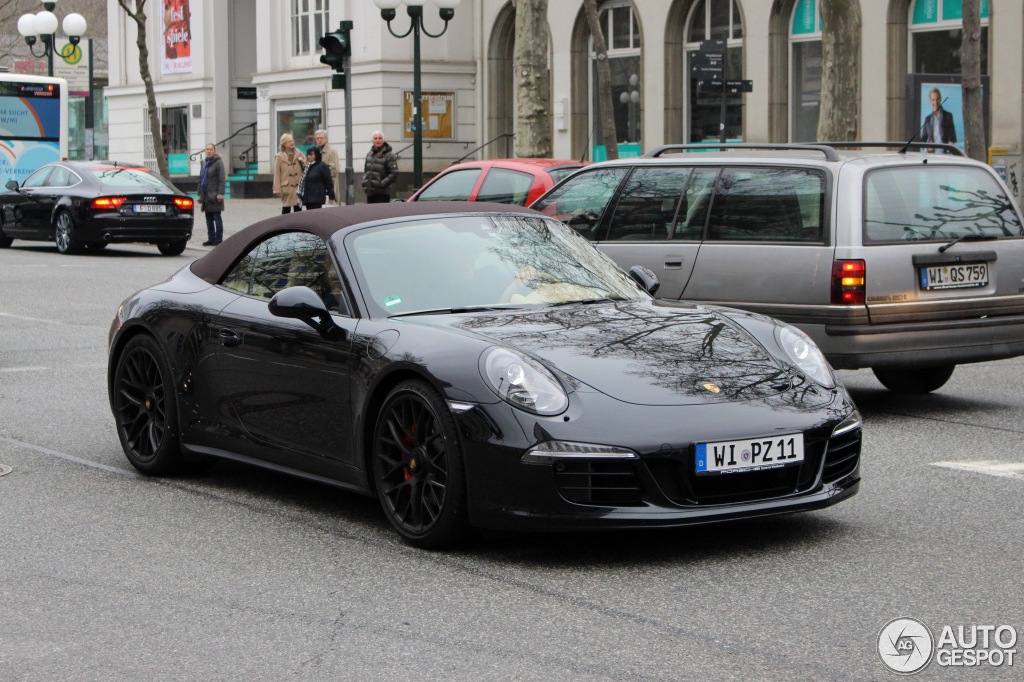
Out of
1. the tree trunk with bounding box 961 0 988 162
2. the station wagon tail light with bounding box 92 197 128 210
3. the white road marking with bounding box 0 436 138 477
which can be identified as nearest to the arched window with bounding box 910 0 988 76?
the tree trunk with bounding box 961 0 988 162

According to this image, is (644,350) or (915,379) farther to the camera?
(915,379)

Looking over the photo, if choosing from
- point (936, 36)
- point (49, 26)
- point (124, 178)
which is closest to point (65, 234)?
point (124, 178)

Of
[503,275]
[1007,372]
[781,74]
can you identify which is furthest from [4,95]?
[503,275]

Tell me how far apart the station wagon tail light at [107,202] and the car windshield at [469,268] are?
19383 millimetres

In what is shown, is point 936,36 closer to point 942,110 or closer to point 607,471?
point 942,110

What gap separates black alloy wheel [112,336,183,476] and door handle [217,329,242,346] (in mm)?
467

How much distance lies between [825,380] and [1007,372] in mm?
6052

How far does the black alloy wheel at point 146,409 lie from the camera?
24.6ft

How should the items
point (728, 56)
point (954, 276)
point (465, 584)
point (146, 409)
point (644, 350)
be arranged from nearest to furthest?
point (465, 584) < point (644, 350) < point (146, 409) < point (954, 276) < point (728, 56)

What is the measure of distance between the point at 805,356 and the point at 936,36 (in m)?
24.8

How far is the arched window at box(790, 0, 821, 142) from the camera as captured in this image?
32562 mm

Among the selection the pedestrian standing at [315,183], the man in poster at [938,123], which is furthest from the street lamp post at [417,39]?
the man in poster at [938,123]

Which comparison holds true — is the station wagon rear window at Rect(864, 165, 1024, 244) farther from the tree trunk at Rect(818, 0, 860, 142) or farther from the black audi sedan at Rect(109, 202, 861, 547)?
the tree trunk at Rect(818, 0, 860, 142)

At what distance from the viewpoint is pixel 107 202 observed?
1005 inches
